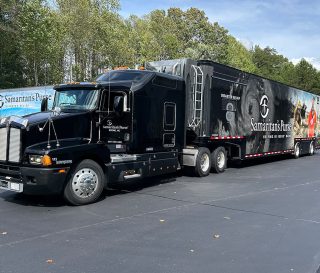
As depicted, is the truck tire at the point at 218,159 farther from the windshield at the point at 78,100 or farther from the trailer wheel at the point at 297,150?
the trailer wheel at the point at 297,150

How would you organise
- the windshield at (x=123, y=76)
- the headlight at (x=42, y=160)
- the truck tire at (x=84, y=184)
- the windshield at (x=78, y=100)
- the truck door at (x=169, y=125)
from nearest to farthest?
1. the headlight at (x=42, y=160)
2. the truck tire at (x=84, y=184)
3. the windshield at (x=78, y=100)
4. the windshield at (x=123, y=76)
5. the truck door at (x=169, y=125)

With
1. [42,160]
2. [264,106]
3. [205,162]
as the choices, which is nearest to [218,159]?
[205,162]

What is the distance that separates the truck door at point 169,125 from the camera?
1142 centimetres

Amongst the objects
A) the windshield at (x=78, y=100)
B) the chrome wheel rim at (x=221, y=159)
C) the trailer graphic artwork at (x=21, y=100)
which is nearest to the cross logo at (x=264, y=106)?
the chrome wheel rim at (x=221, y=159)

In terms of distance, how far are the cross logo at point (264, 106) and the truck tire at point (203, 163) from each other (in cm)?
466

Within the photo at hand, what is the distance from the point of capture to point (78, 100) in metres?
9.56

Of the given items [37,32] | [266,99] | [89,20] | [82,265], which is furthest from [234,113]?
[89,20]

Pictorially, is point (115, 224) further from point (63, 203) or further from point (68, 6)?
point (68, 6)

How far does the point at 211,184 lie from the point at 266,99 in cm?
688

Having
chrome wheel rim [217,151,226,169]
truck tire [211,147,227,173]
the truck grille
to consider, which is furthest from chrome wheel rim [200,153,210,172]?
the truck grille

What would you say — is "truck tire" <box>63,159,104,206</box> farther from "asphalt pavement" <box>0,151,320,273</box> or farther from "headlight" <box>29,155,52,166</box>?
"headlight" <box>29,155,52,166</box>

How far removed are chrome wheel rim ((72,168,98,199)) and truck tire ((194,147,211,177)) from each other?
475cm

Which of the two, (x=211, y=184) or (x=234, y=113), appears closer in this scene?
(x=211, y=184)

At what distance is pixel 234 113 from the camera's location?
1488cm
